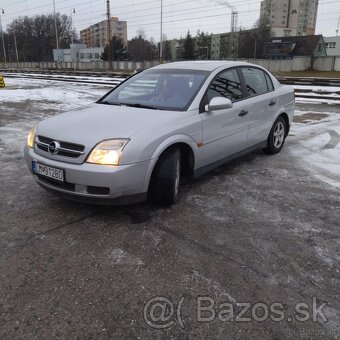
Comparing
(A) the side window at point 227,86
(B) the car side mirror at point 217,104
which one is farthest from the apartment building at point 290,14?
(B) the car side mirror at point 217,104

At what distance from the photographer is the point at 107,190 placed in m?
3.53

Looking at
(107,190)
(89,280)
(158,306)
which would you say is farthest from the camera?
(107,190)

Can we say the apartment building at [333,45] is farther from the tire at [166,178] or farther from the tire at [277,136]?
the tire at [166,178]

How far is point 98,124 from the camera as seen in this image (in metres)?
3.86

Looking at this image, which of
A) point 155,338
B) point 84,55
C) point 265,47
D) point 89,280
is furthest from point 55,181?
point 84,55

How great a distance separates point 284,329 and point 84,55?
95.6 m

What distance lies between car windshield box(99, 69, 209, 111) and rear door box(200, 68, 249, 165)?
0.72 ft

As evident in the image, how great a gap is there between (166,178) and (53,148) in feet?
3.81

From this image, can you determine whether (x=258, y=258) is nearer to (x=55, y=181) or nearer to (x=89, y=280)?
(x=89, y=280)

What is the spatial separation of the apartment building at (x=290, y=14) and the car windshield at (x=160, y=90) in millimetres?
109177

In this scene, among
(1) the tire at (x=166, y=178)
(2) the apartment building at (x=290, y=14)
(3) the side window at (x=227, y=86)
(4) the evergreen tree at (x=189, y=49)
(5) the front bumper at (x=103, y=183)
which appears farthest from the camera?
(2) the apartment building at (x=290, y=14)

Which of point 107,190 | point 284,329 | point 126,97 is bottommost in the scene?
point 284,329

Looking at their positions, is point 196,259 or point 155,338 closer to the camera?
point 155,338

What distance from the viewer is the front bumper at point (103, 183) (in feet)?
11.4
